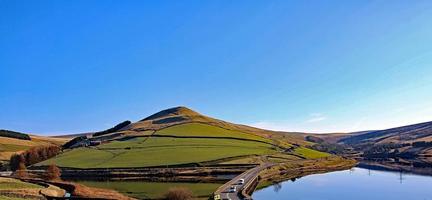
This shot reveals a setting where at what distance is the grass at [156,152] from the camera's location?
119375mm

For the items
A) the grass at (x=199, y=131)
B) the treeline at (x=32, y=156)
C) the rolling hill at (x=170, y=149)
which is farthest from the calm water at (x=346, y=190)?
the treeline at (x=32, y=156)

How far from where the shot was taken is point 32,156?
14450cm

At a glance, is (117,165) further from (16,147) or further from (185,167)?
(16,147)

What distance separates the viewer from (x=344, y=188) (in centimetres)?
8650

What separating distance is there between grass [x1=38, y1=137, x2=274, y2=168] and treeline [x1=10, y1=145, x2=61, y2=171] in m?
10.1

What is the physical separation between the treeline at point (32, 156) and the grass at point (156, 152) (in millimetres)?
10064

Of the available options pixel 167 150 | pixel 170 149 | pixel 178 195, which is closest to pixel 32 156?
pixel 167 150

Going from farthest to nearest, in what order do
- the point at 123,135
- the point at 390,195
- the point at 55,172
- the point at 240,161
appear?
the point at 123,135, the point at 240,161, the point at 55,172, the point at 390,195

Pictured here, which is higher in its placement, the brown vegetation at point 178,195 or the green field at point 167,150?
the green field at point 167,150

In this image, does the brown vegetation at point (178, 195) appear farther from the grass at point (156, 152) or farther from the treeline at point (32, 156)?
the treeline at point (32, 156)

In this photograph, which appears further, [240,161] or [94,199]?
[240,161]

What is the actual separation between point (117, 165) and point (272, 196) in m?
56.1

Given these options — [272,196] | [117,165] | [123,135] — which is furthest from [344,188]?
[123,135]

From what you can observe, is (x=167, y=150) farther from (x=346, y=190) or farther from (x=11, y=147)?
(x=11, y=147)
